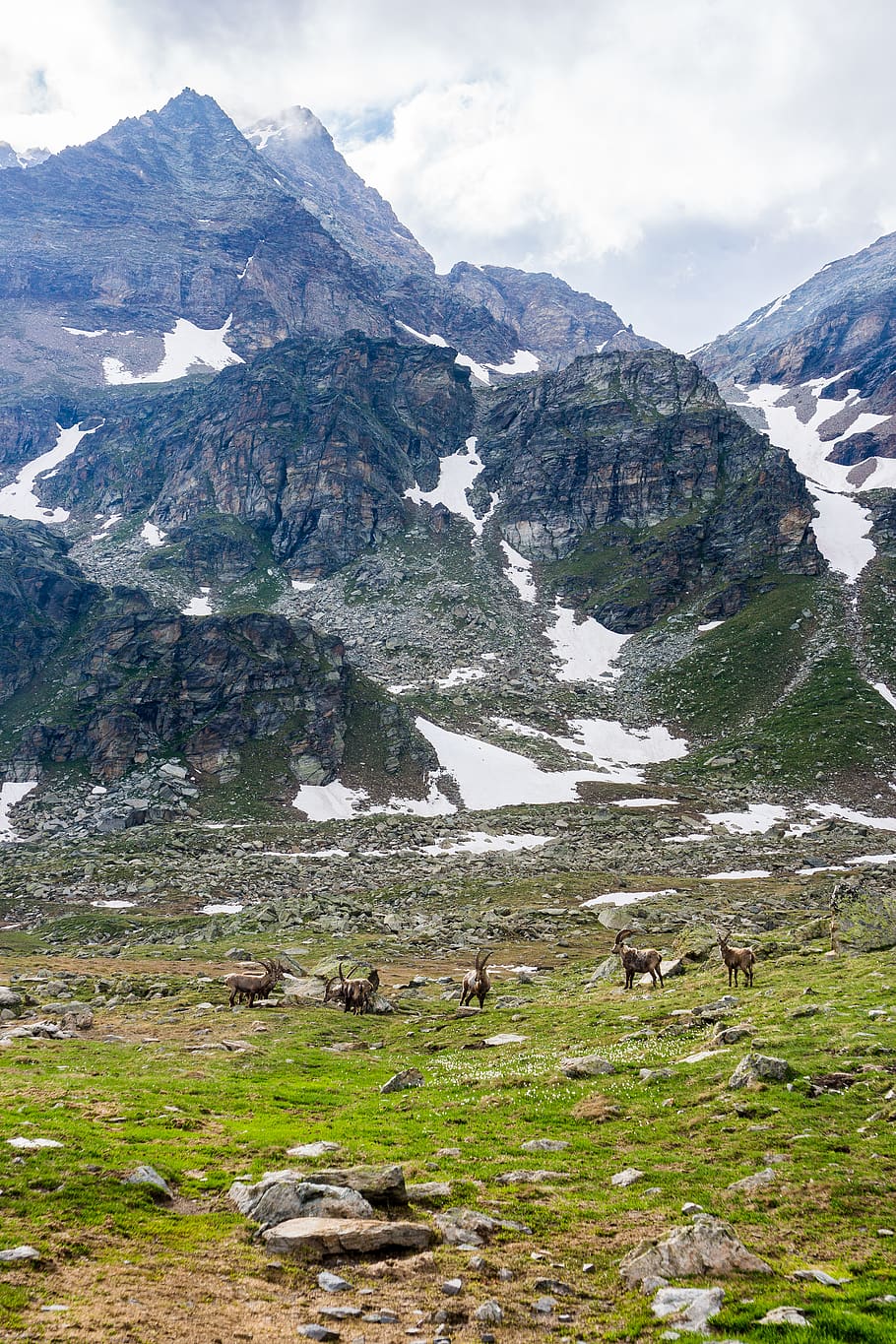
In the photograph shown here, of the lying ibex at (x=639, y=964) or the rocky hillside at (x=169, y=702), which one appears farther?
the rocky hillside at (x=169, y=702)

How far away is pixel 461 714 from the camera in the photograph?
131750 millimetres

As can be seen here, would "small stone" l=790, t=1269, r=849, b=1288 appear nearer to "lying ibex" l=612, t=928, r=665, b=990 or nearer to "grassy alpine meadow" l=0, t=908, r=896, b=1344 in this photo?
"grassy alpine meadow" l=0, t=908, r=896, b=1344

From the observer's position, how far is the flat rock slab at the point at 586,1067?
64.5 ft

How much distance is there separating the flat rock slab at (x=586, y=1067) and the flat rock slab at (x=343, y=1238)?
969cm

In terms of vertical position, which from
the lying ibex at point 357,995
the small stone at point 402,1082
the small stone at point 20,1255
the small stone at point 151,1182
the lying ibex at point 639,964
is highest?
the small stone at point 20,1255

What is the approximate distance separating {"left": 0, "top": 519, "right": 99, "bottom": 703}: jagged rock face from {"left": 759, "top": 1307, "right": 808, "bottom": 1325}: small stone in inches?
5471

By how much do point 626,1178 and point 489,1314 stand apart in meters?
5.37

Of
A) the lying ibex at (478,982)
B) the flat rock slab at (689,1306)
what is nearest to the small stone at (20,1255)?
the flat rock slab at (689,1306)

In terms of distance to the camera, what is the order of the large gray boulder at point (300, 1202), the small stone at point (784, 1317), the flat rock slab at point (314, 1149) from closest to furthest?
the small stone at point (784, 1317)
the large gray boulder at point (300, 1202)
the flat rock slab at point (314, 1149)

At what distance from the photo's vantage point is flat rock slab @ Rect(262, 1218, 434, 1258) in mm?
10664

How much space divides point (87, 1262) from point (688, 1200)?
950 cm

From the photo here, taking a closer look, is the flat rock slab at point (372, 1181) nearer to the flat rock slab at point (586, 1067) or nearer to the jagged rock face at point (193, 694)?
the flat rock slab at point (586, 1067)

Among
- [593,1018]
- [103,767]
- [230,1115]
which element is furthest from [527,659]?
[230,1115]

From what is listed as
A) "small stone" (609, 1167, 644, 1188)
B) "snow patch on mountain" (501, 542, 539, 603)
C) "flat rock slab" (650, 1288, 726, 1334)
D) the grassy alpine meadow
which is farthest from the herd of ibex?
"snow patch on mountain" (501, 542, 539, 603)
